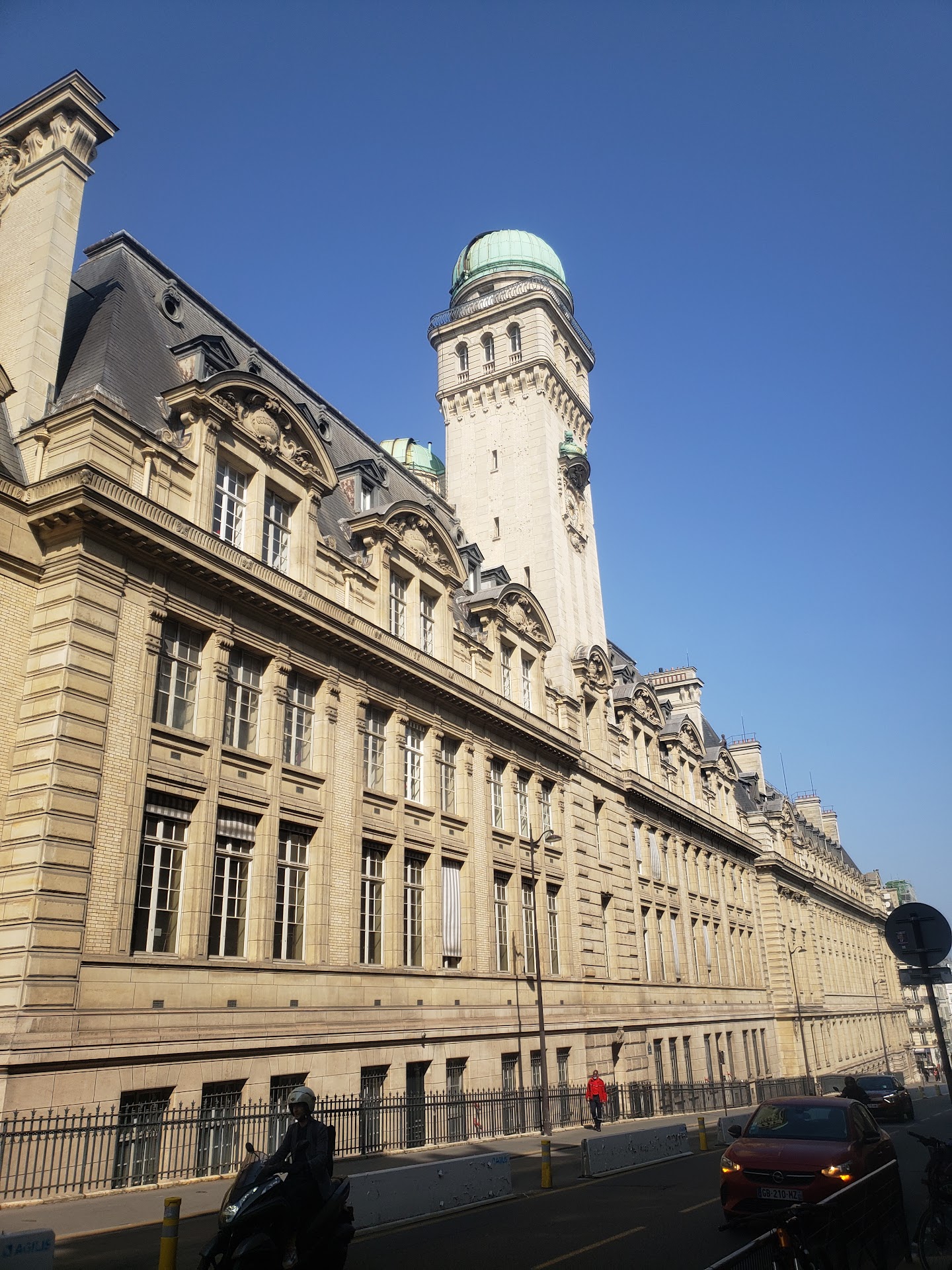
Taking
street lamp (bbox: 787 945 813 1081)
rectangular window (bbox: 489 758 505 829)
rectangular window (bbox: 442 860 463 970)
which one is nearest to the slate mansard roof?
rectangular window (bbox: 489 758 505 829)

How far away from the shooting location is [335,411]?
3512cm

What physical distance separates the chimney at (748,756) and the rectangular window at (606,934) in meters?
40.5

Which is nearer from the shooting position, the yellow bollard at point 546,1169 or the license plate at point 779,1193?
the license plate at point 779,1193

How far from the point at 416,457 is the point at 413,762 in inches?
1118

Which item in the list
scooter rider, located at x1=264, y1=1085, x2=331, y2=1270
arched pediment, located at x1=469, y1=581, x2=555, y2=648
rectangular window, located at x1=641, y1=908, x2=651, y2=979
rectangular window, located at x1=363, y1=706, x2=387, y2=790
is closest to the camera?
scooter rider, located at x1=264, y1=1085, x2=331, y2=1270

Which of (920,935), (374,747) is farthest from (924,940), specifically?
(374,747)

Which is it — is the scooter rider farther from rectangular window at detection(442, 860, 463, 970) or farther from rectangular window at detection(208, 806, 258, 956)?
rectangular window at detection(442, 860, 463, 970)

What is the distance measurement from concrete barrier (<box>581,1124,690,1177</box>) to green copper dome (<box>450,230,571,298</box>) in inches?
1621

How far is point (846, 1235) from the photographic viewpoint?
25.2 ft

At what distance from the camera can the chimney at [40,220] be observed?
21.4 metres

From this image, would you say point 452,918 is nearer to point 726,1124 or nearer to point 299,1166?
point 726,1124

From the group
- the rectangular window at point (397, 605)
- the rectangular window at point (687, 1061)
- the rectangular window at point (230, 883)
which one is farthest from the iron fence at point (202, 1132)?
the rectangular window at point (687, 1061)

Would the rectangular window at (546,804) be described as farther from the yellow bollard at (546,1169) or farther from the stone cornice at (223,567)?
the yellow bollard at (546,1169)

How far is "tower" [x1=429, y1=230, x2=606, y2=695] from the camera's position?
1695 inches
